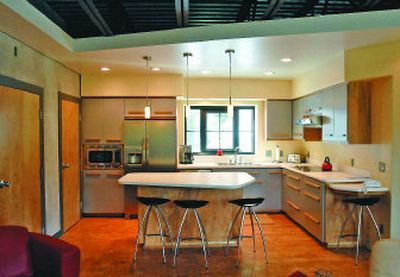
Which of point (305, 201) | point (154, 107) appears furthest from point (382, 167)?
point (154, 107)

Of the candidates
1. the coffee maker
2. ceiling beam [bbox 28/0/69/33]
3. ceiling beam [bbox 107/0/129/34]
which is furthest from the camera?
the coffee maker

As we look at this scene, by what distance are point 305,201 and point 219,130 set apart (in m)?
2.42

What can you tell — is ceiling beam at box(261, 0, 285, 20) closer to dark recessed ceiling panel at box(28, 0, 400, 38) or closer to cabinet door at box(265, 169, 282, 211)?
dark recessed ceiling panel at box(28, 0, 400, 38)

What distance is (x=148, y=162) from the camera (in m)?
5.34

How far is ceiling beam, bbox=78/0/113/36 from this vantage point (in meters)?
3.06

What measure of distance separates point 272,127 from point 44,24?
4265mm

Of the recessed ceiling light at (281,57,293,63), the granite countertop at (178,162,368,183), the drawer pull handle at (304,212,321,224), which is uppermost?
the recessed ceiling light at (281,57,293,63)

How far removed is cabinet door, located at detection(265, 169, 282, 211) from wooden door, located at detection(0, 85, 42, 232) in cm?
374

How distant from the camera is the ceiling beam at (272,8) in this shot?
321 cm

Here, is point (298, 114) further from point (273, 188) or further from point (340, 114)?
point (340, 114)

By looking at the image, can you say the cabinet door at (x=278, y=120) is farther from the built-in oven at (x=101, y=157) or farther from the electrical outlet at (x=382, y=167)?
the built-in oven at (x=101, y=157)

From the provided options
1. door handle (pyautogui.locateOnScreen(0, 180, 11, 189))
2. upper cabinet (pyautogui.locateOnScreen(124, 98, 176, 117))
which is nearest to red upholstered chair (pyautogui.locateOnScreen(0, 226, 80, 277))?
door handle (pyautogui.locateOnScreen(0, 180, 11, 189))

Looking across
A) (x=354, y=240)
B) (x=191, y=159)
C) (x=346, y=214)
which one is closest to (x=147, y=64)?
(x=191, y=159)

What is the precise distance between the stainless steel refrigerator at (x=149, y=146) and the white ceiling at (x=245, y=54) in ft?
3.04
